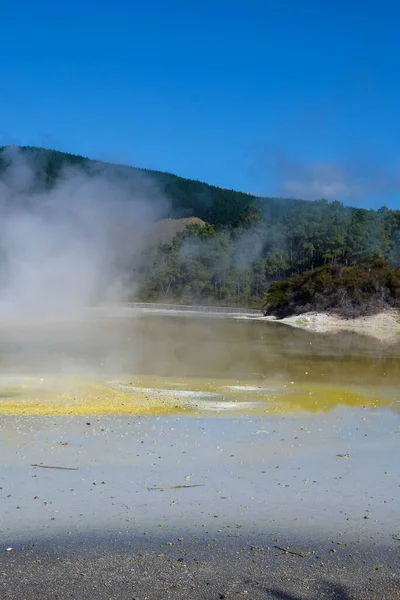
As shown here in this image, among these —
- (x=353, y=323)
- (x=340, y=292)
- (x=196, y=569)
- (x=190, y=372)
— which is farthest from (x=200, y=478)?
(x=340, y=292)

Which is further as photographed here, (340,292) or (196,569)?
(340,292)

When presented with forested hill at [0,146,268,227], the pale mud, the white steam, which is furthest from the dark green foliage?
the pale mud

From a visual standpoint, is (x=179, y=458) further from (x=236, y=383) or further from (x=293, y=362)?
(x=293, y=362)

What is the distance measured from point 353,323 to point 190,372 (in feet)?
92.4

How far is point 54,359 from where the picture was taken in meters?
19.0

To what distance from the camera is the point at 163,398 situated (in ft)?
42.3

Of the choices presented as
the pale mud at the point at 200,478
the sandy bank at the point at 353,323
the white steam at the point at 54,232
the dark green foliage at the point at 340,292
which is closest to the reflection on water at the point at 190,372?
the pale mud at the point at 200,478

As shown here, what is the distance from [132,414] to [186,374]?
5524mm

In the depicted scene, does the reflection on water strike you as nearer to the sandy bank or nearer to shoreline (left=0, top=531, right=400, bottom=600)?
shoreline (left=0, top=531, right=400, bottom=600)

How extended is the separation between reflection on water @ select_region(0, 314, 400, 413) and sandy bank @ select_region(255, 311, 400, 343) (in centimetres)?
943

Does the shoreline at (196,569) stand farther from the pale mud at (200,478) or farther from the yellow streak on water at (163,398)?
the yellow streak on water at (163,398)

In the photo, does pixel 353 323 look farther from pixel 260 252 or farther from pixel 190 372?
pixel 260 252

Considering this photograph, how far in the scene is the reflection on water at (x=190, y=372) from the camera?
1285 centimetres

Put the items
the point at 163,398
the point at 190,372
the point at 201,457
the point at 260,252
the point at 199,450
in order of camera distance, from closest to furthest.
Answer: the point at 201,457
the point at 199,450
the point at 163,398
the point at 190,372
the point at 260,252
